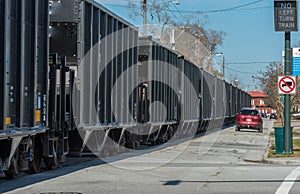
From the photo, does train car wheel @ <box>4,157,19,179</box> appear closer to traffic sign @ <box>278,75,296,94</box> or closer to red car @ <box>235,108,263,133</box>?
traffic sign @ <box>278,75,296,94</box>

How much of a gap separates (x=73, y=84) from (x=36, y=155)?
2.10m

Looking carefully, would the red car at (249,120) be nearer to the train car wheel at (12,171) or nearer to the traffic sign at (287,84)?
the traffic sign at (287,84)

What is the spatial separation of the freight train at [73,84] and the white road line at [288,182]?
16.7 feet

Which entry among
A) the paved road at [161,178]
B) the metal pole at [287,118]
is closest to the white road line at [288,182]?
the paved road at [161,178]

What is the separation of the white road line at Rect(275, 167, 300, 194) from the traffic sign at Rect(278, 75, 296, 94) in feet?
20.9

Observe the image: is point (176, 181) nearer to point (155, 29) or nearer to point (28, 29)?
point (28, 29)

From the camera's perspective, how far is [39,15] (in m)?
13.7

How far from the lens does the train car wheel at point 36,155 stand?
14852 mm

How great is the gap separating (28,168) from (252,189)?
518cm

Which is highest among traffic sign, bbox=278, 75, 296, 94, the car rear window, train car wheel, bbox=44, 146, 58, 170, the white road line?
traffic sign, bbox=278, 75, 296, 94

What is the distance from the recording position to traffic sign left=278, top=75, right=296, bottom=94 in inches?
910

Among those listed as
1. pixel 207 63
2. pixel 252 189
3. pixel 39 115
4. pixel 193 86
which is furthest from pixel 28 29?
pixel 207 63

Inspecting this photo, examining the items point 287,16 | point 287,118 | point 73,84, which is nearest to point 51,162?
point 73,84

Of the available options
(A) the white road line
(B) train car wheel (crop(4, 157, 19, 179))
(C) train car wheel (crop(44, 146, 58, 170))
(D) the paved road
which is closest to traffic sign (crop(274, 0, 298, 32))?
(D) the paved road
